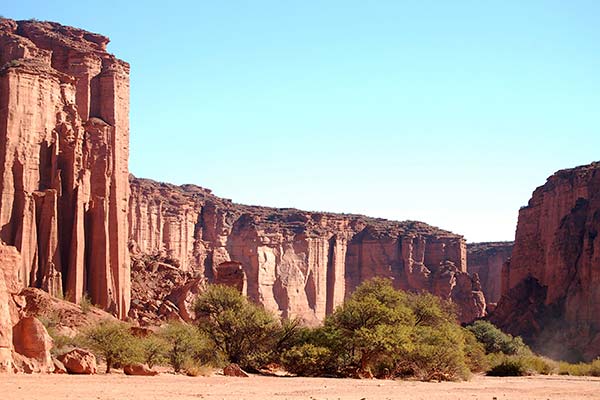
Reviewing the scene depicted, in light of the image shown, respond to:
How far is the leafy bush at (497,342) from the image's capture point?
59.1 metres

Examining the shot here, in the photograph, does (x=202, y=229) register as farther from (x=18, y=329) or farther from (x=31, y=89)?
(x=18, y=329)

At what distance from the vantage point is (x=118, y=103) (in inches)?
2318

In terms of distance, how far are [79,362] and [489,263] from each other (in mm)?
101382

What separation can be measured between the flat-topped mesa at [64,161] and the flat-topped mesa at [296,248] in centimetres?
2121

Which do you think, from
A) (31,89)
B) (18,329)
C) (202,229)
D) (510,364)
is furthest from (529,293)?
(18,329)

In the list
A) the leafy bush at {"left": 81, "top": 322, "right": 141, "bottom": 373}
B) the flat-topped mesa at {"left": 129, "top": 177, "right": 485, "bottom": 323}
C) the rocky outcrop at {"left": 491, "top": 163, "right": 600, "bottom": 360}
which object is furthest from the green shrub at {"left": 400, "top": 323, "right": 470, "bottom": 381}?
the flat-topped mesa at {"left": 129, "top": 177, "right": 485, "bottom": 323}

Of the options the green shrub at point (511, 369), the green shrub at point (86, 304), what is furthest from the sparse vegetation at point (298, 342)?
the green shrub at point (511, 369)

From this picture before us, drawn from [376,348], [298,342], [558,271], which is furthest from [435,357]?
[558,271]

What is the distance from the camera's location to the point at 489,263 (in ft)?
414

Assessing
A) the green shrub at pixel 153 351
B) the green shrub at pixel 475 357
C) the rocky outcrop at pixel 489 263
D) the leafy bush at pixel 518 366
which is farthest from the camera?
the rocky outcrop at pixel 489 263

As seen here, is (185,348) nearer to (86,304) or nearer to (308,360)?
(308,360)

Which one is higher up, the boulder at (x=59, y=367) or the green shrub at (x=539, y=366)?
the boulder at (x=59, y=367)

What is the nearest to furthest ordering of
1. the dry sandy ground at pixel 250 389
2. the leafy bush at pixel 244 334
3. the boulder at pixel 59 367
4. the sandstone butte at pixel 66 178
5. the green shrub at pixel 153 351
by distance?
the dry sandy ground at pixel 250 389 < the boulder at pixel 59 367 < the green shrub at pixel 153 351 < the leafy bush at pixel 244 334 < the sandstone butte at pixel 66 178

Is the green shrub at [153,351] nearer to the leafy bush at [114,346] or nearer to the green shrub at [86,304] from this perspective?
the leafy bush at [114,346]
